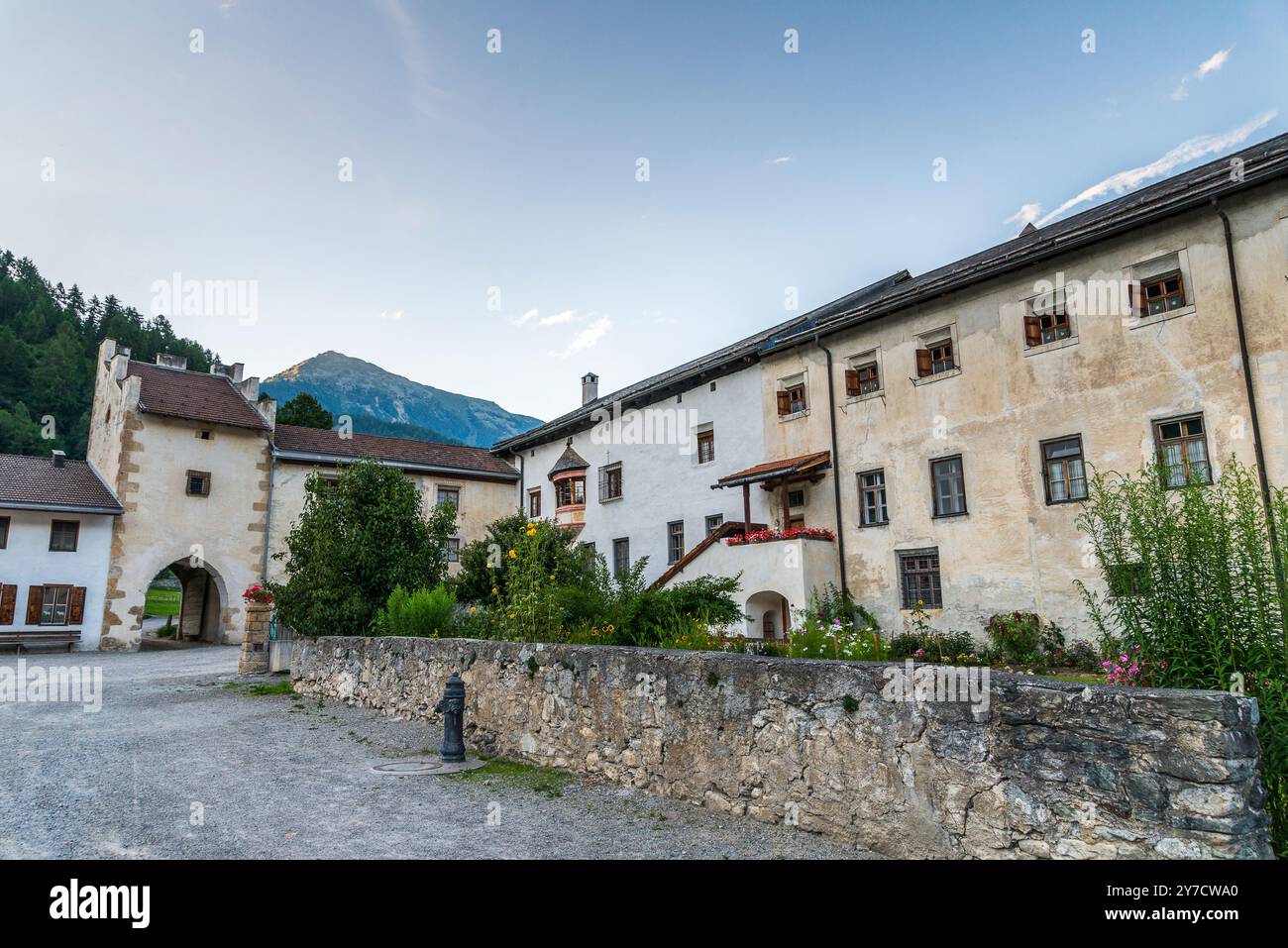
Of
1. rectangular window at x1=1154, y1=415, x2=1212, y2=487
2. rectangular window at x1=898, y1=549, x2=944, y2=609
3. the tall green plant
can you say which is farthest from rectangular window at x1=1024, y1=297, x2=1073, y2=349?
the tall green plant

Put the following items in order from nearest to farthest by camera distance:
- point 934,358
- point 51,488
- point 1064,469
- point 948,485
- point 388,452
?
1. point 1064,469
2. point 948,485
3. point 934,358
4. point 51,488
5. point 388,452

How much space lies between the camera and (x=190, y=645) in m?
28.3

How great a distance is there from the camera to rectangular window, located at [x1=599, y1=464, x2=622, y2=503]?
90.2 feet

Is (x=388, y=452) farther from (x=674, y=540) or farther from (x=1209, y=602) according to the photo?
(x=1209, y=602)

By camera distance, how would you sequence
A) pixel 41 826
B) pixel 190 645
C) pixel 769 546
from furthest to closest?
1. pixel 190 645
2. pixel 769 546
3. pixel 41 826

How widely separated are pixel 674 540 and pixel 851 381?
27.3 feet

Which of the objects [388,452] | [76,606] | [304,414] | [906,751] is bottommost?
[906,751]

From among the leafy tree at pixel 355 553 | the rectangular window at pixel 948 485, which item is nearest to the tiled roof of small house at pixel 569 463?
the leafy tree at pixel 355 553

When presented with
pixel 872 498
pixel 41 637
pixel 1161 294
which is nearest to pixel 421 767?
pixel 872 498

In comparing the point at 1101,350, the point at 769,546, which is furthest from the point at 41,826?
the point at 1101,350

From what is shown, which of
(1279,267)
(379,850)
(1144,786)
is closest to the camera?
(1144,786)

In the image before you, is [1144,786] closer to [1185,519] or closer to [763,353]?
[1185,519]

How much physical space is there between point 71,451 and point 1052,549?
2072 inches

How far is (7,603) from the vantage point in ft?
79.5
